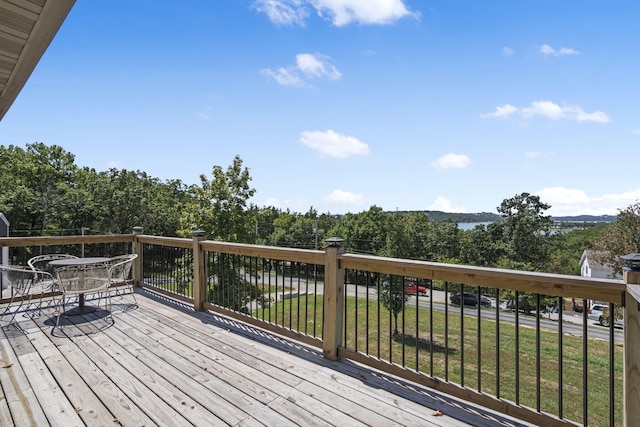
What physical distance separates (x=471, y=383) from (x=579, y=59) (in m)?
13.5

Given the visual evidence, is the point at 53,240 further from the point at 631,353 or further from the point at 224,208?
the point at 224,208

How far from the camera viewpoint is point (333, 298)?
2951 mm

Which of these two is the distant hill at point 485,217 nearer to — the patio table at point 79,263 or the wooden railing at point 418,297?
the wooden railing at point 418,297

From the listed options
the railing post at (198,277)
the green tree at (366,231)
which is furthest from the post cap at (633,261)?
the green tree at (366,231)

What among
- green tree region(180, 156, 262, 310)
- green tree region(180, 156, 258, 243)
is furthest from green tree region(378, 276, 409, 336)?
green tree region(180, 156, 258, 243)

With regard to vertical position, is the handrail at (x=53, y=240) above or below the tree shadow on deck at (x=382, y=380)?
above

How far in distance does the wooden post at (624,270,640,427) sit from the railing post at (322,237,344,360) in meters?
1.87

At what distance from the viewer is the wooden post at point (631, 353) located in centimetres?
161

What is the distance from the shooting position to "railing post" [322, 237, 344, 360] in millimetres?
2945

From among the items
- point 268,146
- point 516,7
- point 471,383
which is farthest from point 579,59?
point 268,146

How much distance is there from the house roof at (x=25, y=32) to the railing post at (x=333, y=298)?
7.88 ft

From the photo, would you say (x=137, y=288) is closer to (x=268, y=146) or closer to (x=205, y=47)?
(x=205, y=47)

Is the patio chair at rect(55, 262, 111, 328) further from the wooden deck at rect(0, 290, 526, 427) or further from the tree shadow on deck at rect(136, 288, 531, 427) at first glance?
the tree shadow on deck at rect(136, 288, 531, 427)

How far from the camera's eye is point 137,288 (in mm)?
5707
